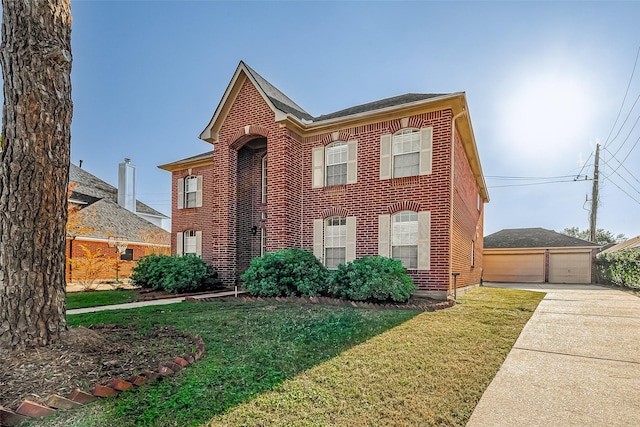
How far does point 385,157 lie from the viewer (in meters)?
10.6

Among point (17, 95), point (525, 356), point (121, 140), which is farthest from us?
point (121, 140)

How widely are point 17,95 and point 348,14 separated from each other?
9433 mm

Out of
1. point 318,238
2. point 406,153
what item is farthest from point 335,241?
→ point 406,153

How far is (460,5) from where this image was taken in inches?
389

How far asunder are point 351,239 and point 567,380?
7.66 metres

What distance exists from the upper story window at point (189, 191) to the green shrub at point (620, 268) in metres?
19.6

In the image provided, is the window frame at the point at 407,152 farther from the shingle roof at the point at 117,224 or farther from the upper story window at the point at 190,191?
the shingle roof at the point at 117,224

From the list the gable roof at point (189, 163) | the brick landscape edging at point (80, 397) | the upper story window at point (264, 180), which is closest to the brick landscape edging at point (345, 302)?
the upper story window at point (264, 180)

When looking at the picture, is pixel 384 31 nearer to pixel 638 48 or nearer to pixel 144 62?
pixel 144 62

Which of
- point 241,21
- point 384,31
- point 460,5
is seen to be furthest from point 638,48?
point 241,21

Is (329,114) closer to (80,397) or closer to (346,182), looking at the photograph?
(346,182)

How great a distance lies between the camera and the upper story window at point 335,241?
11.2 m

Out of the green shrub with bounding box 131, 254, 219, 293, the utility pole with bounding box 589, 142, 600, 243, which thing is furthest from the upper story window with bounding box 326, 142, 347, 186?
the utility pole with bounding box 589, 142, 600, 243

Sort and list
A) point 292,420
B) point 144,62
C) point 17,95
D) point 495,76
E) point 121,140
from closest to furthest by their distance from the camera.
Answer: point 292,420 < point 17,95 < point 495,76 < point 144,62 < point 121,140
